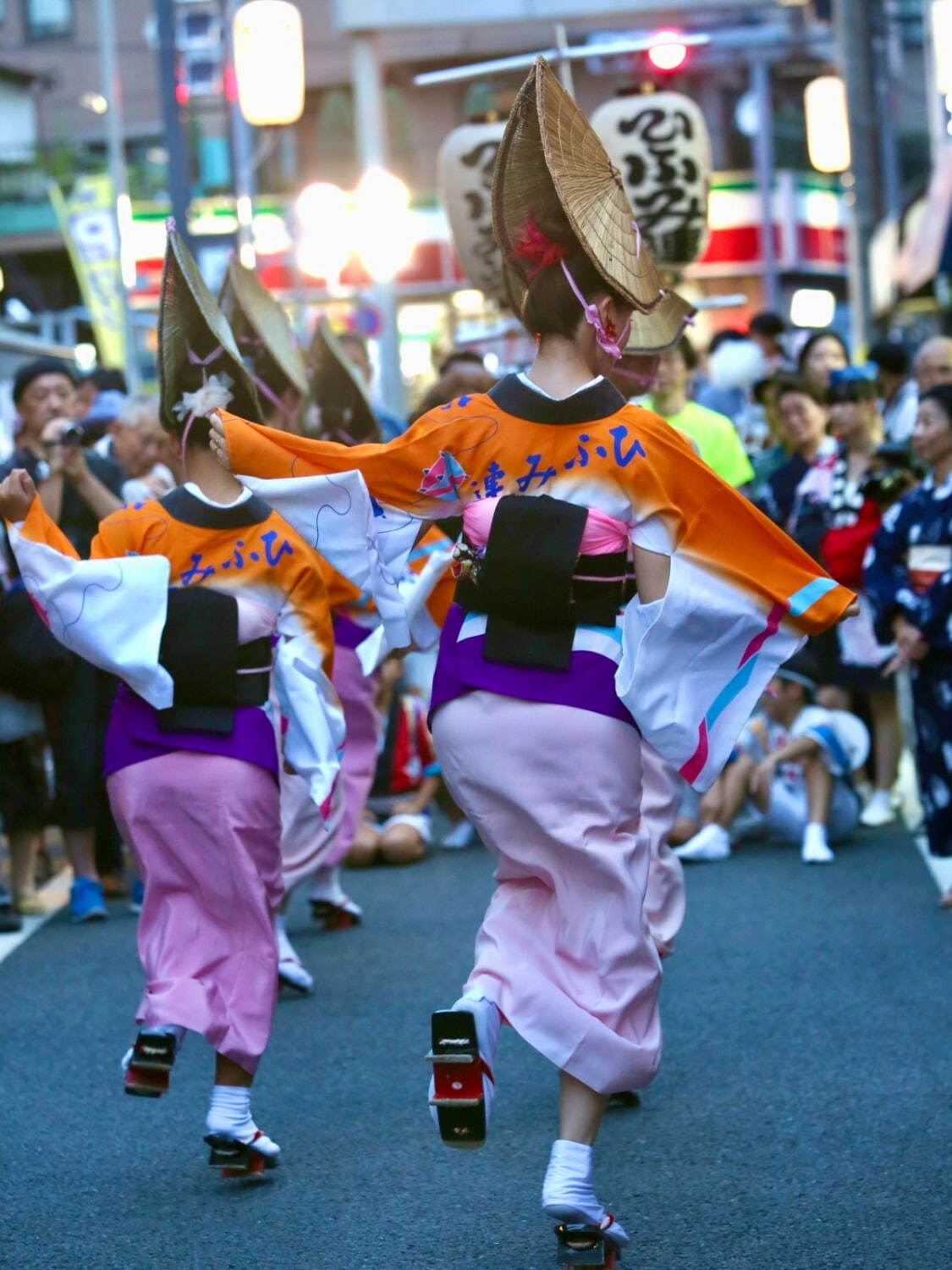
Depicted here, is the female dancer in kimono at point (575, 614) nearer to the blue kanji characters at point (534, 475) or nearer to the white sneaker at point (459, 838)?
the blue kanji characters at point (534, 475)

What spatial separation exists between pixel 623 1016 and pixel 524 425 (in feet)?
3.69

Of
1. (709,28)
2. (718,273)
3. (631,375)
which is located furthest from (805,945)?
(718,273)

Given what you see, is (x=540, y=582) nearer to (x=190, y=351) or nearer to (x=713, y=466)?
(x=190, y=351)

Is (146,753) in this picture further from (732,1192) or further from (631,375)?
(631,375)

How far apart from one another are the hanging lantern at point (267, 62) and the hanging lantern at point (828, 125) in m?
5.64

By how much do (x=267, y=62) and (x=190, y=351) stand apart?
12.0 m

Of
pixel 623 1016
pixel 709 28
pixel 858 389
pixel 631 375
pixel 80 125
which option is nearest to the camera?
pixel 623 1016

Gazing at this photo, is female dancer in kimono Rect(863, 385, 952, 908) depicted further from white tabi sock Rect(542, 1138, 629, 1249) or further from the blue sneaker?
white tabi sock Rect(542, 1138, 629, 1249)

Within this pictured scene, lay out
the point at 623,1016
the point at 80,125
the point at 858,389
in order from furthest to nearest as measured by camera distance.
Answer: the point at 80,125
the point at 858,389
the point at 623,1016

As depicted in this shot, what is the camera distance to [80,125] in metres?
39.2

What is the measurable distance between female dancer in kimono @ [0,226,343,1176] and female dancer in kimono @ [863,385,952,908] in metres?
3.10

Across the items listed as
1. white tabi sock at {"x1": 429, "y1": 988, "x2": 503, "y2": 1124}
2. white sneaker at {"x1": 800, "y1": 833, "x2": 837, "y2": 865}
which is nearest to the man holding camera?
white sneaker at {"x1": 800, "y1": 833, "x2": 837, "y2": 865}

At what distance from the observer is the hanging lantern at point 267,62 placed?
52.5 ft

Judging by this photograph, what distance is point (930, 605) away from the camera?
7.20 m
